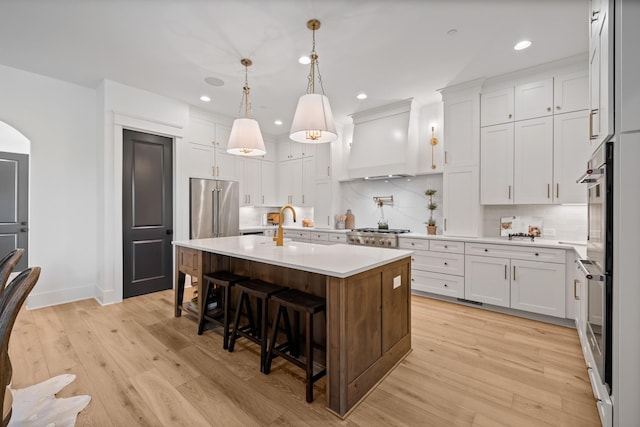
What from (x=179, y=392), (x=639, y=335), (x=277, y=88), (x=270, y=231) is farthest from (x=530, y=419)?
(x=270, y=231)

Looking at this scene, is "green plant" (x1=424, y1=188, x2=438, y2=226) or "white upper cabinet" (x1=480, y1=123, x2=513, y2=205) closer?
"white upper cabinet" (x1=480, y1=123, x2=513, y2=205)

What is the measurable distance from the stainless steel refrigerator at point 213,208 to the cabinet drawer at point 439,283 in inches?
128

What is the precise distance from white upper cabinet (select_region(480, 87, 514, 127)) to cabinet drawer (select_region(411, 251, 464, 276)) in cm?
176

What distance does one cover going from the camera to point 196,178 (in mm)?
4824

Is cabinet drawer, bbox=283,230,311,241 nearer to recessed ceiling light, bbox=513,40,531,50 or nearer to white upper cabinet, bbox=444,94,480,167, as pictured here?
white upper cabinet, bbox=444,94,480,167

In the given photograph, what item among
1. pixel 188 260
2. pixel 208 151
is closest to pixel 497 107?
pixel 188 260

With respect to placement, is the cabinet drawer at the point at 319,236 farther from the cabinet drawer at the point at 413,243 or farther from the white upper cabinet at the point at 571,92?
the white upper cabinet at the point at 571,92

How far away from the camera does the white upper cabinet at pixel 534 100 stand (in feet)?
10.8

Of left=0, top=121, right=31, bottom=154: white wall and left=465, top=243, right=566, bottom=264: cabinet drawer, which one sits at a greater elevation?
left=0, top=121, right=31, bottom=154: white wall

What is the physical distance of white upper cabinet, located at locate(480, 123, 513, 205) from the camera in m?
3.54

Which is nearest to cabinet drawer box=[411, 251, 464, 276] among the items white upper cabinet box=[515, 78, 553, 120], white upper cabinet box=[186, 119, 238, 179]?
white upper cabinet box=[515, 78, 553, 120]

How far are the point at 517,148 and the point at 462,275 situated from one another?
168cm

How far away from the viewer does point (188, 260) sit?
10.5 feet

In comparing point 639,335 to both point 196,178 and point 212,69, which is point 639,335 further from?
point 196,178
